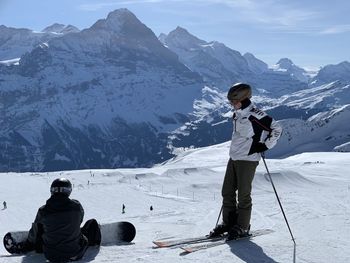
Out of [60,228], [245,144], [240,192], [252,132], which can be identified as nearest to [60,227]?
[60,228]

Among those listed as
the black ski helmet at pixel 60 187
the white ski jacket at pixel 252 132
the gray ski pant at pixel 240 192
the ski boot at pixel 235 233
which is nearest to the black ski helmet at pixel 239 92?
the white ski jacket at pixel 252 132

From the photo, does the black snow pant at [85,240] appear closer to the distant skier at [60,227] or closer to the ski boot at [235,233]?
the distant skier at [60,227]

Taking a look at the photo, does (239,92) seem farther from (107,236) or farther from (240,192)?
(107,236)

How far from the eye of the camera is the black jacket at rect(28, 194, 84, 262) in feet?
24.1

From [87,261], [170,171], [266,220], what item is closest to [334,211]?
[266,220]

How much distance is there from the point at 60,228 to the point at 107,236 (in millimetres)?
1802

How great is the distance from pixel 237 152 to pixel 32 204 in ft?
166

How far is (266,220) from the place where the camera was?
11.1 m

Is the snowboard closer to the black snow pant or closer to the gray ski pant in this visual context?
the black snow pant

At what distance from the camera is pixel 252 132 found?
841 centimetres

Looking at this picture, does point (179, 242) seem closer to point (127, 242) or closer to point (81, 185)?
point (127, 242)

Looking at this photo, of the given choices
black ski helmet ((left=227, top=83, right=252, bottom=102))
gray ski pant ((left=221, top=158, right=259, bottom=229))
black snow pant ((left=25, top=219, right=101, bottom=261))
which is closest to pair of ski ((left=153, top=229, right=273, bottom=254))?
gray ski pant ((left=221, top=158, right=259, bottom=229))

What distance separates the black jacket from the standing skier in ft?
8.07

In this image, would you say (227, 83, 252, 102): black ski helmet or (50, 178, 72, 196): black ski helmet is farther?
(227, 83, 252, 102): black ski helmet
